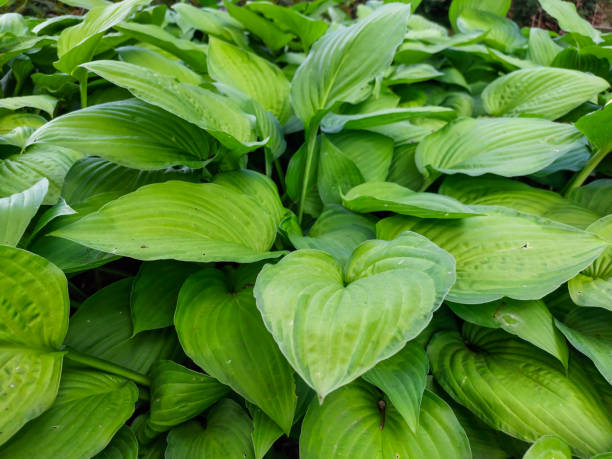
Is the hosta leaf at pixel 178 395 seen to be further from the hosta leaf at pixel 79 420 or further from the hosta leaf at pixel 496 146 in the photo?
the hosta leaf at pixel 496 146

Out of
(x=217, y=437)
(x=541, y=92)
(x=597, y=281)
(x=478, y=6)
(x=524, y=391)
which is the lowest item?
(x=217, y=437)

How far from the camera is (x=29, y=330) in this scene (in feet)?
2.16

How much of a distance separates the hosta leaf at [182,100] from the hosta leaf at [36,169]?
0.29 metres

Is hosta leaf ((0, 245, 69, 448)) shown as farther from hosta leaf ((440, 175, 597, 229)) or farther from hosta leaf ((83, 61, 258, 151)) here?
hosta leaf ((440, 175, 597, 229))

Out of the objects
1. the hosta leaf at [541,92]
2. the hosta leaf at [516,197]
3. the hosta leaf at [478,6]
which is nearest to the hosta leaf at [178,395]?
the hosta leaf at [516,197]

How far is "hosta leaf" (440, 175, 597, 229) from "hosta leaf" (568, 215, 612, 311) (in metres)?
0.09

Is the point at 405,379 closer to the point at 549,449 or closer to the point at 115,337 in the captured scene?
the point at 549,449

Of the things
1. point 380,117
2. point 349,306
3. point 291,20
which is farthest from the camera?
point 291,20

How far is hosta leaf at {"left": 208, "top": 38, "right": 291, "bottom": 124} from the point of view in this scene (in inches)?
52.4

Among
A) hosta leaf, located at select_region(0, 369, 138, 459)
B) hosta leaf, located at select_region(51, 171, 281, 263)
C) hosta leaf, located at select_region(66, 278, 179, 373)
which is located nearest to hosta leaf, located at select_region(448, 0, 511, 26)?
hosta leaf, located at select_region(51, 171, 281, 263)

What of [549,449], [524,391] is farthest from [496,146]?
[549,449]

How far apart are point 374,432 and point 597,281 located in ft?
1.92

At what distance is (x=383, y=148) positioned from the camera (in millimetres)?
1230

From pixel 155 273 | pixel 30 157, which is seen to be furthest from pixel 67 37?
pixel 155 273
